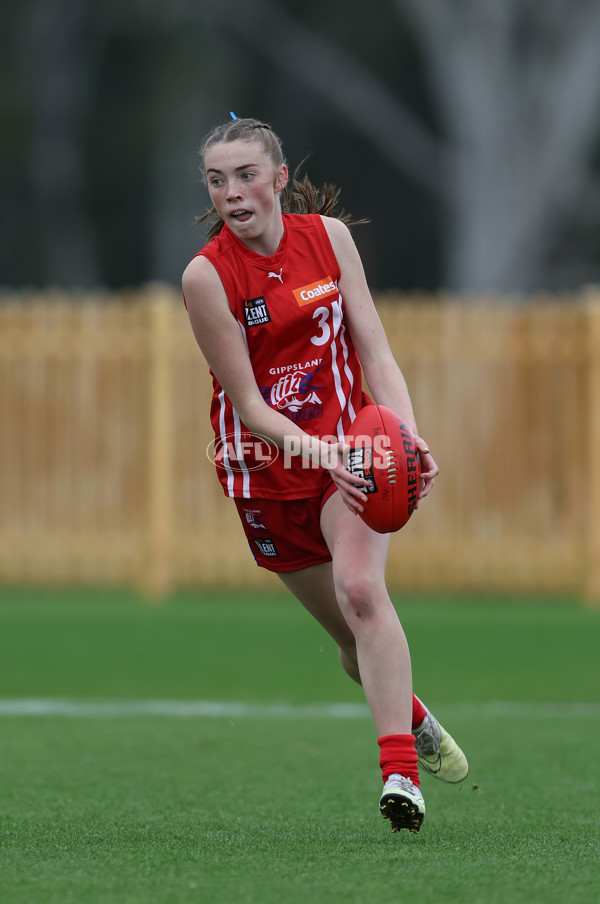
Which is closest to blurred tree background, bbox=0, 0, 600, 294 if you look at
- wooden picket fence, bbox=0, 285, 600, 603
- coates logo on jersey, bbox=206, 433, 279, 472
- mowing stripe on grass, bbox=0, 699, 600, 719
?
wooden picket fence, bbox=0, 285, 600, 603

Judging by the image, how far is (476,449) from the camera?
12.4 m

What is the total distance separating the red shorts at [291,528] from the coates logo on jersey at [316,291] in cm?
60

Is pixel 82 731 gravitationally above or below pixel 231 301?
below

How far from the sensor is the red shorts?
4.90 m

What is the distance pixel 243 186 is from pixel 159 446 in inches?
316

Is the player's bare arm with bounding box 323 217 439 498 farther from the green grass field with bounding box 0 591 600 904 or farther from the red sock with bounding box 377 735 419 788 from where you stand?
the green grass field with bounding box 0 591 600 904

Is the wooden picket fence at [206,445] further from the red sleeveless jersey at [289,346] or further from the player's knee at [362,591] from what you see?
the player's knee at [362,591]

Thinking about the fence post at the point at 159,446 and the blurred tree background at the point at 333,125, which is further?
the blurred tree background at the point at 333,125

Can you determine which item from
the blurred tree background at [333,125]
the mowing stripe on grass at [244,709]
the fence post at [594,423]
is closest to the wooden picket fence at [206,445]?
the fence post at [594,423]

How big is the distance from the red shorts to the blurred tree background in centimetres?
1808

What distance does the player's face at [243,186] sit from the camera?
4680mm

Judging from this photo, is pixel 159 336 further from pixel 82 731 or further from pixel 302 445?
pixel 302 445

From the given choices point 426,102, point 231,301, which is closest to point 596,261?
point 426,102

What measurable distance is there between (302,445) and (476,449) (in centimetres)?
793
